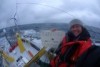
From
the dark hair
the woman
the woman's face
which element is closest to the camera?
the woman

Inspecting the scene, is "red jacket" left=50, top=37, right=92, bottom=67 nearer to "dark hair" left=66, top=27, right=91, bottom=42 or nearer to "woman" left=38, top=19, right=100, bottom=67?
"woman" left=38, top=19, right=100, bottom=67

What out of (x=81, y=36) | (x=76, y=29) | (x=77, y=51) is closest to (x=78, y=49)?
(x=77, y=51)

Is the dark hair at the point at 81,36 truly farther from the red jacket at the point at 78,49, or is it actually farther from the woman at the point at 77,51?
the red jacket at the point at 78,49

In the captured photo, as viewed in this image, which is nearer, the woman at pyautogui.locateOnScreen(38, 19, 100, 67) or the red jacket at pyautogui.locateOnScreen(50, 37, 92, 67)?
the woman at pyautogui.locateOnScreen(38, 19, 100, 67)

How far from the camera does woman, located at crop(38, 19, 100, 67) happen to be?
11.4ft

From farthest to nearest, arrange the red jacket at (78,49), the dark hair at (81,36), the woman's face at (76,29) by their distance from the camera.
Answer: the woman's face at (76,29), the dark hair at (81,36), the red jacket at (78,49)

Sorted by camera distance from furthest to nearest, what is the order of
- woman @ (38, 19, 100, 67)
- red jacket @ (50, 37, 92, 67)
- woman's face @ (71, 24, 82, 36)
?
woman's face @ (71, 24, 82, 36)
red jacket @ (50, 37, 92, 67)
woman @ (38, 19, 100, 67)

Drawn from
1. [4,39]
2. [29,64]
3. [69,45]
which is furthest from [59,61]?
[4,39]

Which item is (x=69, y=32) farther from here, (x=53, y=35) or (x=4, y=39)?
(x=4, y=39)

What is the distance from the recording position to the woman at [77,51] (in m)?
3.49

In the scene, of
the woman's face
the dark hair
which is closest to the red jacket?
the dark hair

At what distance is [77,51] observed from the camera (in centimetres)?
400

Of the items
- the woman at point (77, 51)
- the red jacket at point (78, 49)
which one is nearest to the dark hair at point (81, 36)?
the woman at point (77, 51)

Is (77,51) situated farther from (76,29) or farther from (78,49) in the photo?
(76,29)
